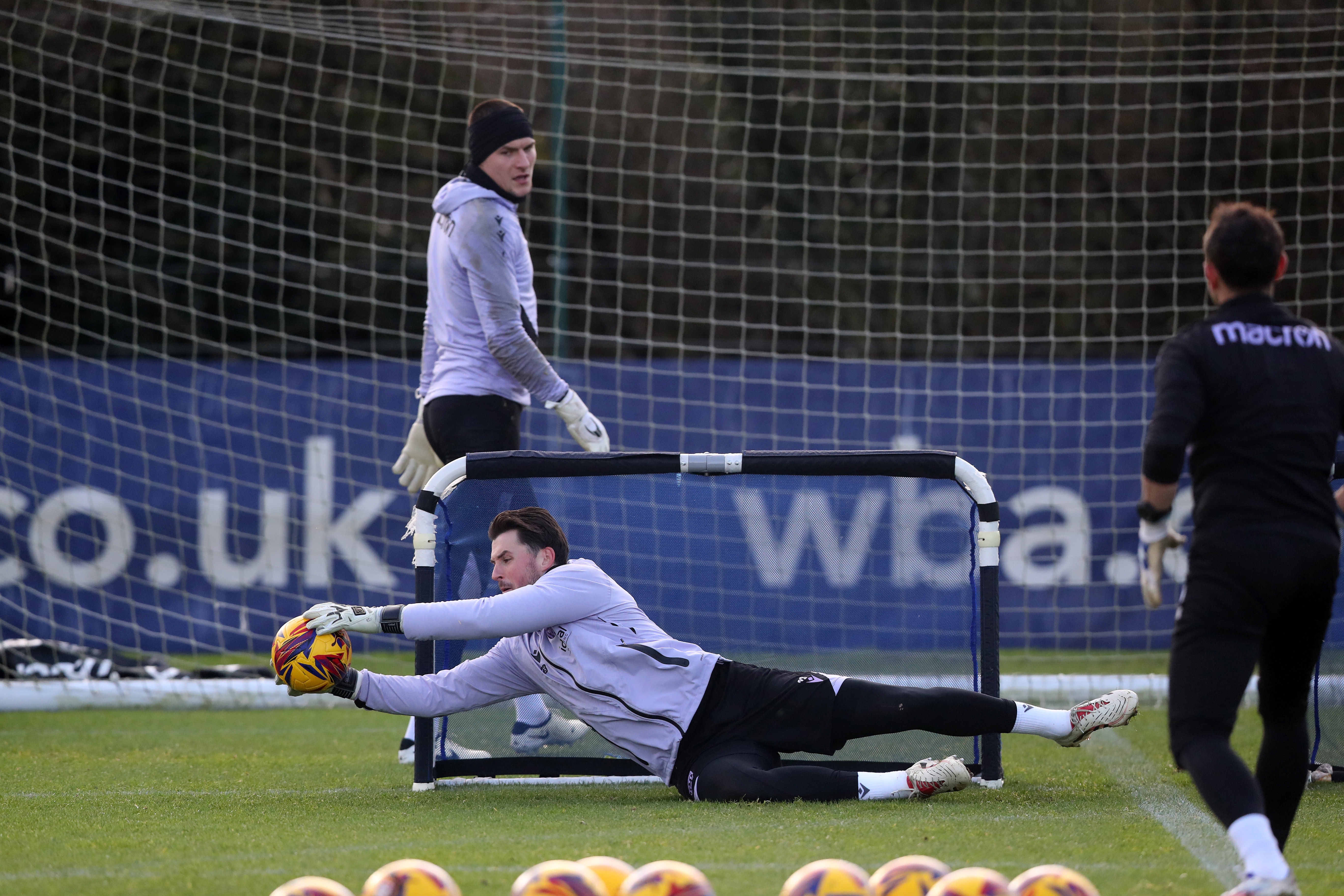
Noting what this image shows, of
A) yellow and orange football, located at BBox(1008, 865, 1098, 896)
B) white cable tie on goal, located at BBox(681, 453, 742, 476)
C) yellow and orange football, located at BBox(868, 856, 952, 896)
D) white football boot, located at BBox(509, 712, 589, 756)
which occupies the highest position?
white cable tie on goal, located at BBox(681, 453, 742, 476)

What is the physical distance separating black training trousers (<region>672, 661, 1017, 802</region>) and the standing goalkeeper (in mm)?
1226

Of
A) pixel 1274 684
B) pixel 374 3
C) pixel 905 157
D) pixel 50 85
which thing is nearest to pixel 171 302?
pixel 50 85

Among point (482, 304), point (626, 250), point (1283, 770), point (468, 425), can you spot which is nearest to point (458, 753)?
point (468, 425)

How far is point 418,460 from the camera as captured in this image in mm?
6297

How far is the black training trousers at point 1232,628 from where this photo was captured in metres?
3.35

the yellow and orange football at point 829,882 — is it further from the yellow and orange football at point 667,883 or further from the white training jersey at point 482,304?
the white training jersey at point 482,304

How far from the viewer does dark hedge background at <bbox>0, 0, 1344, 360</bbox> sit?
12.8 m

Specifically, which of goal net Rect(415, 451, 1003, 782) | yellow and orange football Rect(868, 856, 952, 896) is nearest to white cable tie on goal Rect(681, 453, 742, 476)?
goal net Rect(415, 451, 1003, 782)

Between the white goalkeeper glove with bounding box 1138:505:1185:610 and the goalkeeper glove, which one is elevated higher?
the white goalkeeper glove with bounding box 1138:505:1185:610

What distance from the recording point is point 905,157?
15.8 m

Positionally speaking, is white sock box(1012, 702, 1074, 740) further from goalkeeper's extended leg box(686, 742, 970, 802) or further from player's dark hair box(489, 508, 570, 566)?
player's dark hair box(489, 508, 570, 566)

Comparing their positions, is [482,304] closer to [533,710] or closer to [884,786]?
[533,710]

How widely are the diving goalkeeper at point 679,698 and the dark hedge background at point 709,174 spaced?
21.8 feet

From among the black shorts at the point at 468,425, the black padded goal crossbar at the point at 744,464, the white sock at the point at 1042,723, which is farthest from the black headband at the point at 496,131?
the white sock at the point at 1042,723
